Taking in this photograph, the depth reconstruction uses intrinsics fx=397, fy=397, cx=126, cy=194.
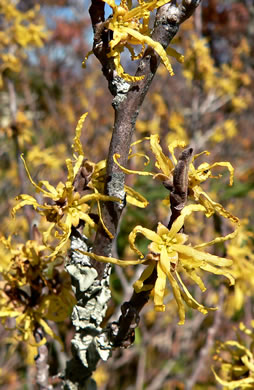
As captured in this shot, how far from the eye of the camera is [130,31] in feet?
2.83

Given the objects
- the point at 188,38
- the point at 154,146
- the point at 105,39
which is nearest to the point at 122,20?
the point at 105,39

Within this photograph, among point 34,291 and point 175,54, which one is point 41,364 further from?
point 175,54

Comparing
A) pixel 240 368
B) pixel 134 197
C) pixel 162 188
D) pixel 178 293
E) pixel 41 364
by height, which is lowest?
pixel 240 368

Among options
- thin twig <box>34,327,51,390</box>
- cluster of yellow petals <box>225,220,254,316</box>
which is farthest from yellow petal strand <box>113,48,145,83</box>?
cluster of yellow petals <box>225,220,254,316</box>

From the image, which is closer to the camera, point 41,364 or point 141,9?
point 141,9

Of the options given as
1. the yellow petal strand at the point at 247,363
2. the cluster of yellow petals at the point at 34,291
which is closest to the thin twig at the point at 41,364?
the cluster of yellow petals at the point at 34,291

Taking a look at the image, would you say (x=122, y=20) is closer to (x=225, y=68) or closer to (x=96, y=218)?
(x=96, y=218)

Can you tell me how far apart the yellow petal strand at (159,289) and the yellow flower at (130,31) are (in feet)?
1.39

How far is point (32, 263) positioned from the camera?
114 centimetres

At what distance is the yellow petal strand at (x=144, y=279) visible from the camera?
34.0 inches

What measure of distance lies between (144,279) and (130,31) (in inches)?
21.4

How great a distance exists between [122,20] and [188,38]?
370 cm

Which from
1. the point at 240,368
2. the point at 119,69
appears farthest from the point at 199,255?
the point at 240,368

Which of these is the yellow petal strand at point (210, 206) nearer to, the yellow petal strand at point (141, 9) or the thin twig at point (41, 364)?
the yellow petal strand at point (141, 9)
